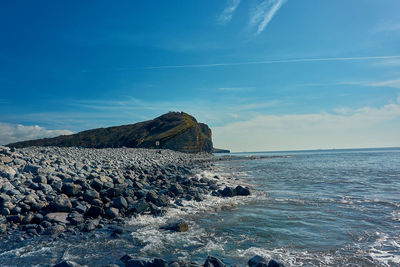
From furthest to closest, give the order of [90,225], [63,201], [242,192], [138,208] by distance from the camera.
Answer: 1. [242,192]
2. [138,208]
3. [63,201]
4. [90,225]

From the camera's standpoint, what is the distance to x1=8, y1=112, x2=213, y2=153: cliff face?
73294 mm

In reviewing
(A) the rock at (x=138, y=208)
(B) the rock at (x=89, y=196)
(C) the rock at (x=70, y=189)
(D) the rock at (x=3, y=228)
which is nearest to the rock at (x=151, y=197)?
(A) the rock at (x=138, y=208)

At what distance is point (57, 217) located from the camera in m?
7.15

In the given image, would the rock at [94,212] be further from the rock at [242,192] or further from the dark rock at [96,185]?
the rock at [242,192]

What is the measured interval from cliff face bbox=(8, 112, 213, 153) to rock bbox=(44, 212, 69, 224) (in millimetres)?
62675

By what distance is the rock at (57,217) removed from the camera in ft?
22.9

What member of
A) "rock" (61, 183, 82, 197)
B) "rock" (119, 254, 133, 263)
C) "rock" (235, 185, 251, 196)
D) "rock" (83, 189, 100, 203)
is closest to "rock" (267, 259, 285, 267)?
"rock" (119, 254, 133, 263)

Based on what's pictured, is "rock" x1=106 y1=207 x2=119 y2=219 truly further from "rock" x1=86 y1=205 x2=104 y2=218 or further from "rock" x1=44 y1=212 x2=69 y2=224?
"rock" x1=44 y1=212 x2=69 y2=224

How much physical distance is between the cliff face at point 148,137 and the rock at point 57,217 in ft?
206

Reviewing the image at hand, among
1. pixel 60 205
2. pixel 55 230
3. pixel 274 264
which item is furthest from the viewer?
pixel 60 205

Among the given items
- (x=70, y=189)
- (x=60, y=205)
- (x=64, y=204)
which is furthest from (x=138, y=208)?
(x=70, y=189)

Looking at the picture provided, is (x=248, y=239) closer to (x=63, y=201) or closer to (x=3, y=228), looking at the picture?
(x=63, y=201)

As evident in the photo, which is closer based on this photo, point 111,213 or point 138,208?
point 111,213

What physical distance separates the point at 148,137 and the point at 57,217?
7077cm
